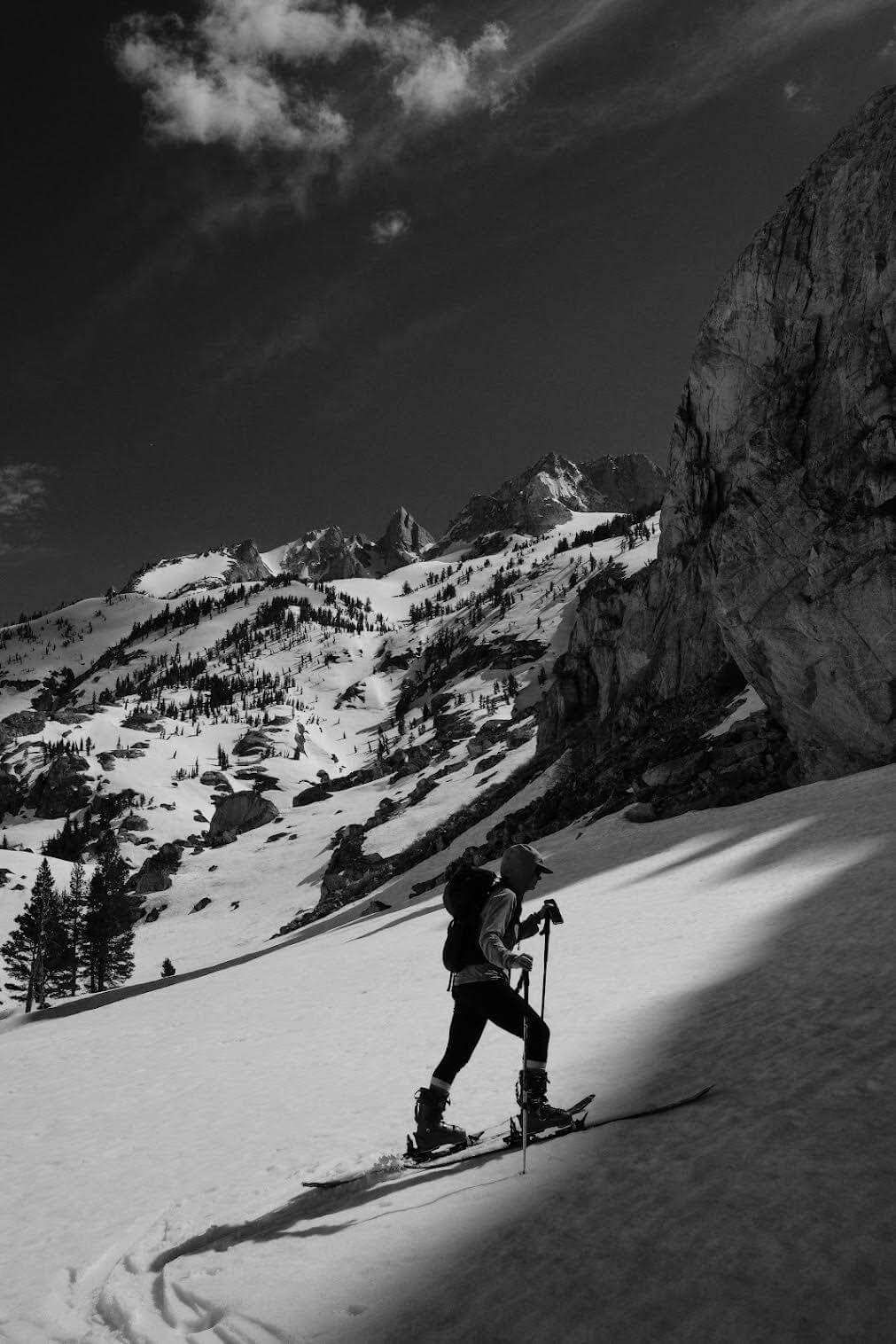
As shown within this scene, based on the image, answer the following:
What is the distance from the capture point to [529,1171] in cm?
536

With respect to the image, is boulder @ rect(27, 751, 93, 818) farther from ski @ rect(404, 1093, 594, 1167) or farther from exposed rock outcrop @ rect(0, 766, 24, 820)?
ski @ rect(404, 1093, 594, 1167)

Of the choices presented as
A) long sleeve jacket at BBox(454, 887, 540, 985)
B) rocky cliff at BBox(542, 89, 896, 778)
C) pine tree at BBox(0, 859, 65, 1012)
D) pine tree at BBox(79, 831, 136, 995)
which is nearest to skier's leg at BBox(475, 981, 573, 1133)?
long sleeve jacket at BBox(454, 887, 540, 985)

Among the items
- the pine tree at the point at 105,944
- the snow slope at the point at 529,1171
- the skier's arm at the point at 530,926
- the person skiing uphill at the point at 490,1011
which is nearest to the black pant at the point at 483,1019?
the person skiing uphill at the point at 490,1011

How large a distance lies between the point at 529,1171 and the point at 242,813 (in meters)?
133

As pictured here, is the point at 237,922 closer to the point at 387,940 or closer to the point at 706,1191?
the point at 387,940

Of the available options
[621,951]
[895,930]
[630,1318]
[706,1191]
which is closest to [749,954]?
[895,930]

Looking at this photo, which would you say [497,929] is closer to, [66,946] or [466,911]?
[466,911]

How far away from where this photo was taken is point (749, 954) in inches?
436

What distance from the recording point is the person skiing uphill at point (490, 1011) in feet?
20.1

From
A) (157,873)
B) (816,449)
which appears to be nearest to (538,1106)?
(816,449)

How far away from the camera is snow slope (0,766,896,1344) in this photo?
3.62 m

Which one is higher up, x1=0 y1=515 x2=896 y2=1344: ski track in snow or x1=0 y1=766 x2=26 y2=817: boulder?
x1=0 y1=766 x2=26 y2=817: boulder

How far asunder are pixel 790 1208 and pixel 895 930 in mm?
7237

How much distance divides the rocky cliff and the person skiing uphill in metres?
27.2
